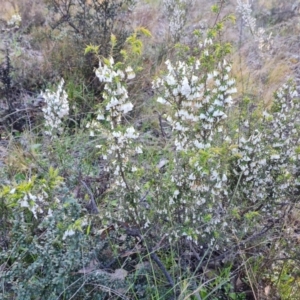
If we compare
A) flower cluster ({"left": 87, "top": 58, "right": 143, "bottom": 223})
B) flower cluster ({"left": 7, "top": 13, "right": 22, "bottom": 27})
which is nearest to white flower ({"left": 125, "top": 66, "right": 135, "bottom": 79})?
flower cluster ({"left": 87, "top": 58, "right": 143, "bottom": 223})

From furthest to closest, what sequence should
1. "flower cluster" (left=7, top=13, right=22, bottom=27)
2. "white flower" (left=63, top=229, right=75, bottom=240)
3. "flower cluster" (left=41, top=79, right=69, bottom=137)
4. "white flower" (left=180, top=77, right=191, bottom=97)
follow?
"flower cluster" (left=7, top=13, right=22, bottom=27)
"flower cluster" (left=41, top=79, right=69, bottom=137)
"white flower" (left=180, top=77, right=191, bottom=97)
"white flower" (left=63, top=229, right=75, bottom=240)

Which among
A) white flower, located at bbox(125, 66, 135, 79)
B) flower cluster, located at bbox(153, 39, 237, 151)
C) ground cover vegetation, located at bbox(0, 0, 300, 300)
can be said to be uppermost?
white flower, located at bbox(125, 66, 135, 79)

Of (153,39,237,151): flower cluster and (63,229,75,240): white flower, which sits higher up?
(153,39,237,151): flower cluster

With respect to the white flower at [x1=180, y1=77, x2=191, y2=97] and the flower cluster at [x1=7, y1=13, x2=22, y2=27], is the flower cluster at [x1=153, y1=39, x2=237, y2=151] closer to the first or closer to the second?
the white flower at [x1=180, y1=77, x2=191, y2=97]

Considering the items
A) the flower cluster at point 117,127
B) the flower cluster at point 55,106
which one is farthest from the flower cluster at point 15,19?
the flower cluster at point 117,127

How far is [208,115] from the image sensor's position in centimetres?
200

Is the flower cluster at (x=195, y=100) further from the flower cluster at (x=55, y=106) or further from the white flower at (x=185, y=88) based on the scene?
the flower cluster at (x=55, y=106)

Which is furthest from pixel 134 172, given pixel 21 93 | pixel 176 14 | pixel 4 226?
pixel 176 14

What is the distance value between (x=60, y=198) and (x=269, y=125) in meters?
1.17

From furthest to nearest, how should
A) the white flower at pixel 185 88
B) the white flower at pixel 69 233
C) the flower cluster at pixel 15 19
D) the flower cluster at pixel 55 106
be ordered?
1. the flower cluster at pixel 15 19
2. the flower cluster at pixel 55 106
3. the white flower at pixel 185 88
4. the white flower at pixel 69 233

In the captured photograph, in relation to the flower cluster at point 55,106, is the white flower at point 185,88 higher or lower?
higher

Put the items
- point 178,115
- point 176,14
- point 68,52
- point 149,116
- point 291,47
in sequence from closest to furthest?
point 178,115 < point 149,116 < point 68,52 < point 176,14 < point 291,47

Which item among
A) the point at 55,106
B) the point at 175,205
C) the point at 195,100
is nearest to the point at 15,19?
the point at 55,106

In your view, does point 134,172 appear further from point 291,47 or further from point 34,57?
point 291,47
